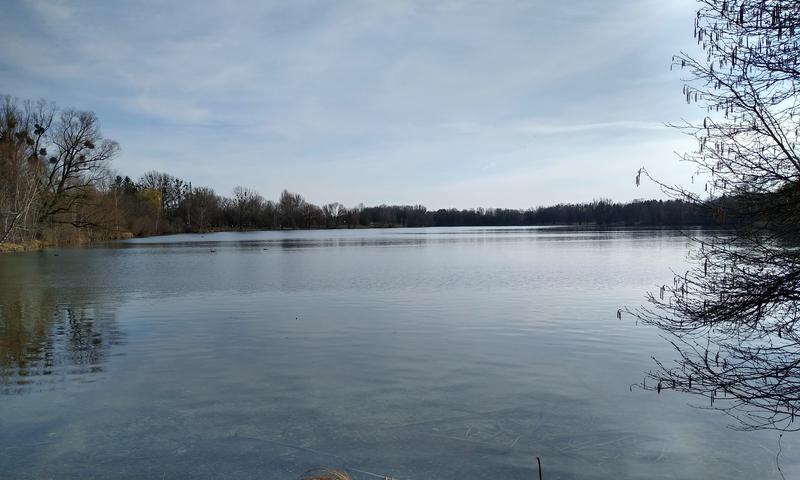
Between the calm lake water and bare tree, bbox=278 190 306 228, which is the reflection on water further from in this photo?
bare tree, bbox=278 190 306 228

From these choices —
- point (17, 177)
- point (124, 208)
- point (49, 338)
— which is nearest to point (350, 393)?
point (49, 338)

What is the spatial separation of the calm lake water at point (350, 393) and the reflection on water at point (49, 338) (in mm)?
63

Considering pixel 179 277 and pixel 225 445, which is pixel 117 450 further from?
pixel 179 277

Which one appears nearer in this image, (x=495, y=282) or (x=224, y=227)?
(x=495, y=282)

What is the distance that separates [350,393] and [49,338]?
7.43 metres

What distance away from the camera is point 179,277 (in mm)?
23734

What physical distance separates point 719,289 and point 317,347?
22.8ft

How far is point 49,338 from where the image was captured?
11.7 m

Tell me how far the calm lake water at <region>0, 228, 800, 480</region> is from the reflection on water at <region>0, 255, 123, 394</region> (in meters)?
0.06

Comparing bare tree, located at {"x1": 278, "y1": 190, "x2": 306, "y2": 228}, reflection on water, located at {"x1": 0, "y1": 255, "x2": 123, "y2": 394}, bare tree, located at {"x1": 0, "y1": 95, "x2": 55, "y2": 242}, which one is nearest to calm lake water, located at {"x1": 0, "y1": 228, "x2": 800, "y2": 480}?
reflection on water, located at {"x1": 0, "y1": 255, "x2": 123, "y2": 394}

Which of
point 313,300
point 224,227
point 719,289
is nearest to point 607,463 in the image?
point 719,289

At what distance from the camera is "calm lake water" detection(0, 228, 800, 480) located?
588 cm

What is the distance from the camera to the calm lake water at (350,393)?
5883 mm

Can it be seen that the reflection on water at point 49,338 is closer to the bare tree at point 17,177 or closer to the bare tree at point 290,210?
the bare tree at point 17,177
